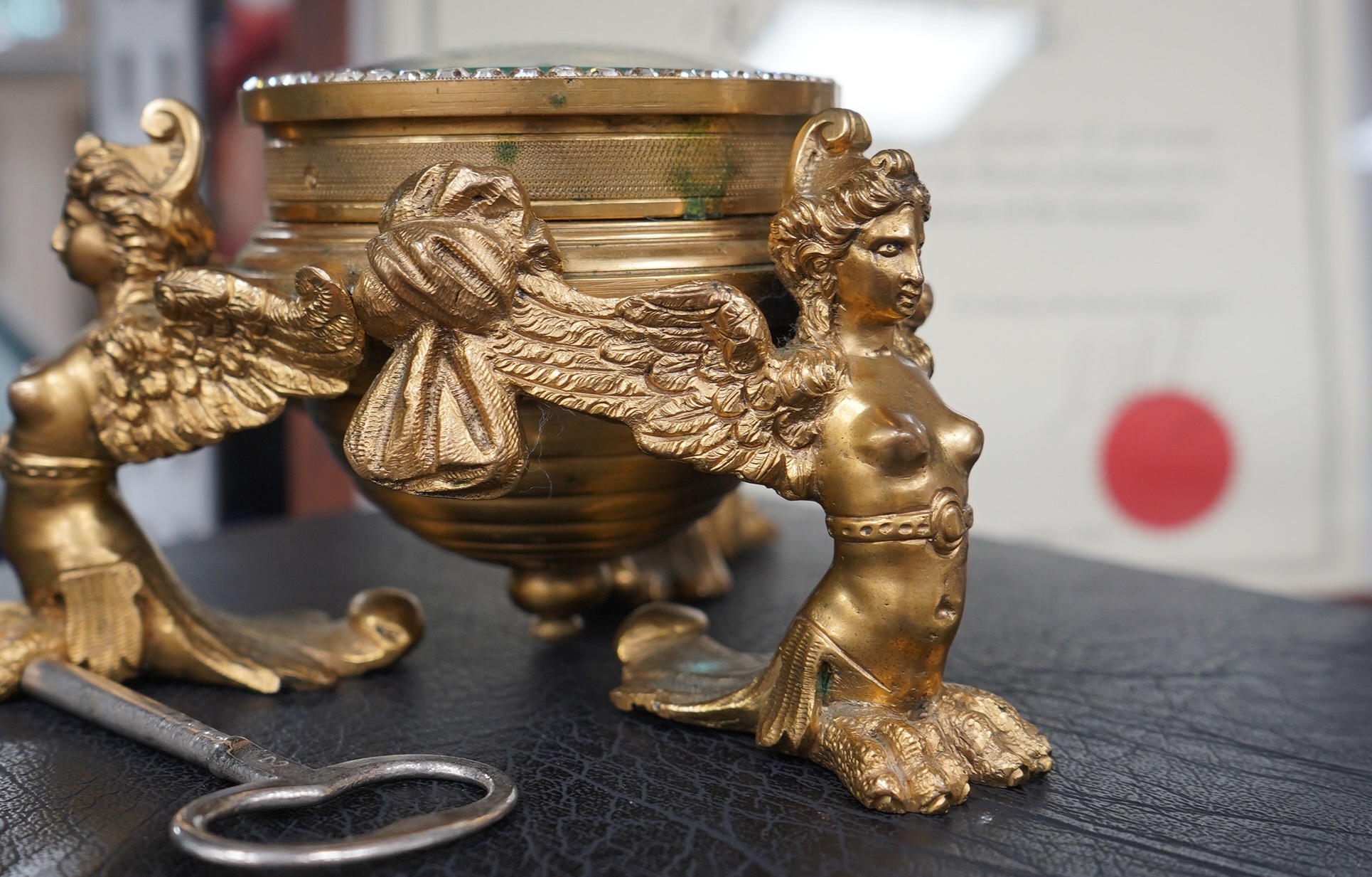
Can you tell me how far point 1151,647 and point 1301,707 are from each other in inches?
4.7

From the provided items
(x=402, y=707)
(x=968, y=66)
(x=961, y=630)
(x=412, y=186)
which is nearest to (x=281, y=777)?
(x=402, y=707)

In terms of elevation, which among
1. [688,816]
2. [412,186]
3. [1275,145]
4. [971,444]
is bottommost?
[688,816]

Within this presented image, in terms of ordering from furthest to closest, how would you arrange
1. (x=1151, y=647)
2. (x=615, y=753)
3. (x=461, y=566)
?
(x=461, y=566)
(x=1151, y=647)
(x=615, y=753)

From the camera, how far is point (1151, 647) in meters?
0.97

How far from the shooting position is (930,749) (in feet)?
2.31

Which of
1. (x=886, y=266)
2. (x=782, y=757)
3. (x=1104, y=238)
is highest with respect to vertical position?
(x=1104, y=238)

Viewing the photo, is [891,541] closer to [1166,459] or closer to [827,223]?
[827,223]

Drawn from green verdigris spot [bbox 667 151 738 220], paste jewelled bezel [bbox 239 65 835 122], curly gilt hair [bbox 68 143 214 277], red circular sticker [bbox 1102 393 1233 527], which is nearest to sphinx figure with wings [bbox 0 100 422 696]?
curly gilt hair [bbox 68 143 214 277]

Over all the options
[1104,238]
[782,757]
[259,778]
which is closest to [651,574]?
[782,757]

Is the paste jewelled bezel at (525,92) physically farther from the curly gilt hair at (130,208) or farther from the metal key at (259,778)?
the metal key at (259,778)

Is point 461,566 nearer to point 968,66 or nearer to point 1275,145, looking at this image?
point 968,66

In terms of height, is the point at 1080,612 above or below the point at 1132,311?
below

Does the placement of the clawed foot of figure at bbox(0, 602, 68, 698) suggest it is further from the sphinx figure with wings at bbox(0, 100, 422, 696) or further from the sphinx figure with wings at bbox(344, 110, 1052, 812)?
the sphinx figure with wings at bbox(344, 110, 1052, 812)

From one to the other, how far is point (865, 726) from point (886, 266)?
0.22m
